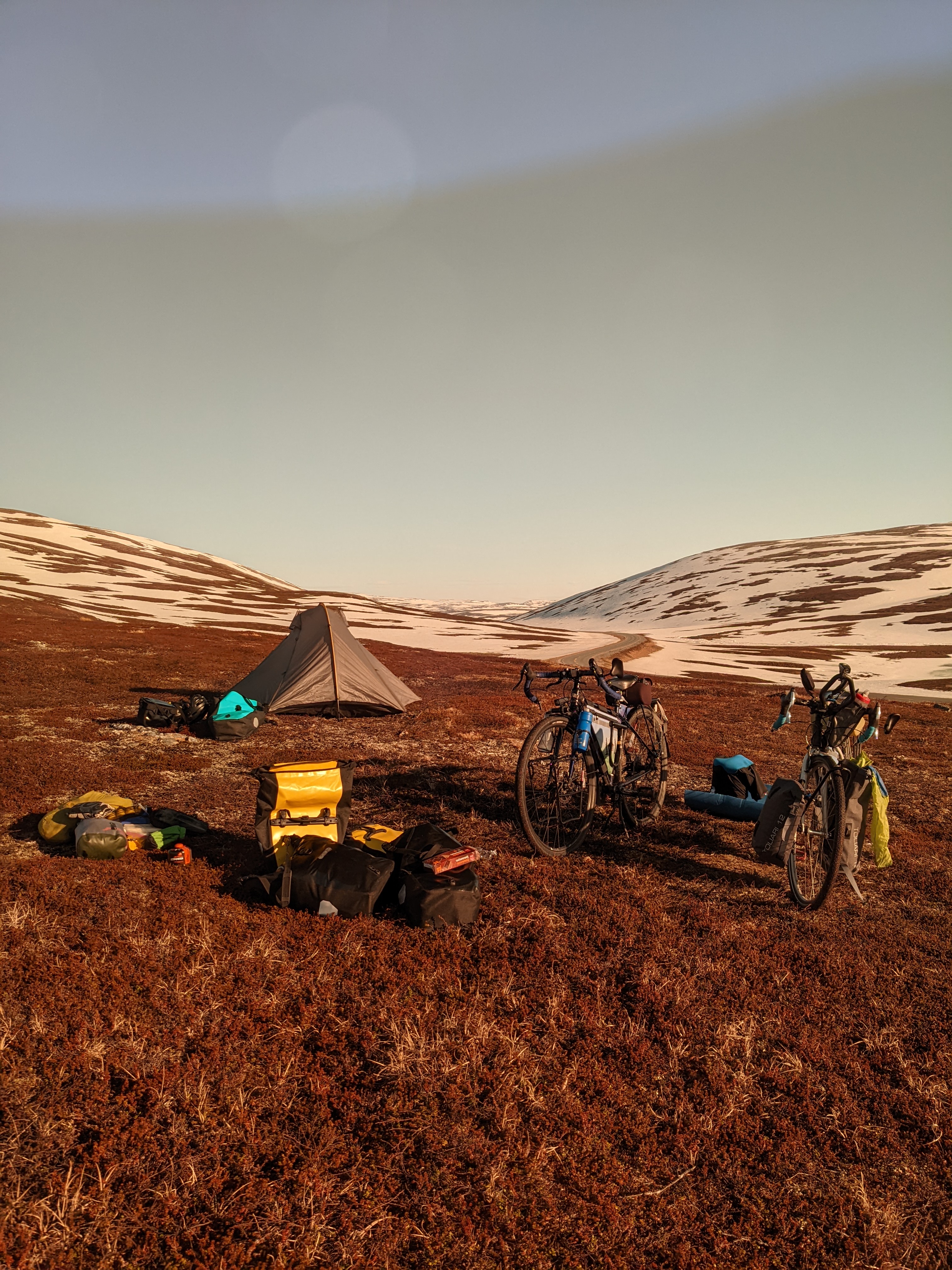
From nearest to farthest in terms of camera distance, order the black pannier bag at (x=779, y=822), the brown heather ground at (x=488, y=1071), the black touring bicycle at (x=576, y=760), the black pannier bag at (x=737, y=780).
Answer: the brown heather ground at (x=488, y=1071)
the black pannier bag at (x=779, y=822)
the black touring bicycle at (x=576, y=760)
the black pannier bag at (x=737, y=780)

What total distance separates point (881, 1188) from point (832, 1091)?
2.23ft

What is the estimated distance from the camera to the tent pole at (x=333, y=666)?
17281mm

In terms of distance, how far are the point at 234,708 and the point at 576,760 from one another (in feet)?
33.4

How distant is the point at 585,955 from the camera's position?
571 centimetres

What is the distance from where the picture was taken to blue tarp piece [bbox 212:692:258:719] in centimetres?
1483

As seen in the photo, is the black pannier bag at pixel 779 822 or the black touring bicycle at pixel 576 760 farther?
the black touring bicycle at pixel 576 760

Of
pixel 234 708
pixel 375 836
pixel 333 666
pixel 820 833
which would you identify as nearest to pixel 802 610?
pixel 333 666

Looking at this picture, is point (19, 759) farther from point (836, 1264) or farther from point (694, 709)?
point (694, 709)

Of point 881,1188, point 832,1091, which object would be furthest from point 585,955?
point 881,1188

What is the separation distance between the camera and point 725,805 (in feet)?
32.8

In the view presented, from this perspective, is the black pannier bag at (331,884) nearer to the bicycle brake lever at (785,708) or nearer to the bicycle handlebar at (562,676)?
the bicycle handlebar at (562,676)

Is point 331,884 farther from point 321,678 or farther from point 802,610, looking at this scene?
point 802,610

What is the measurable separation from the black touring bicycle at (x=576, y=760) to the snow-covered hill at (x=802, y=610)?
109 feet

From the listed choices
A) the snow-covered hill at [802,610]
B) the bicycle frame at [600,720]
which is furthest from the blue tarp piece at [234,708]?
the snow-covered hill at [802,610]
